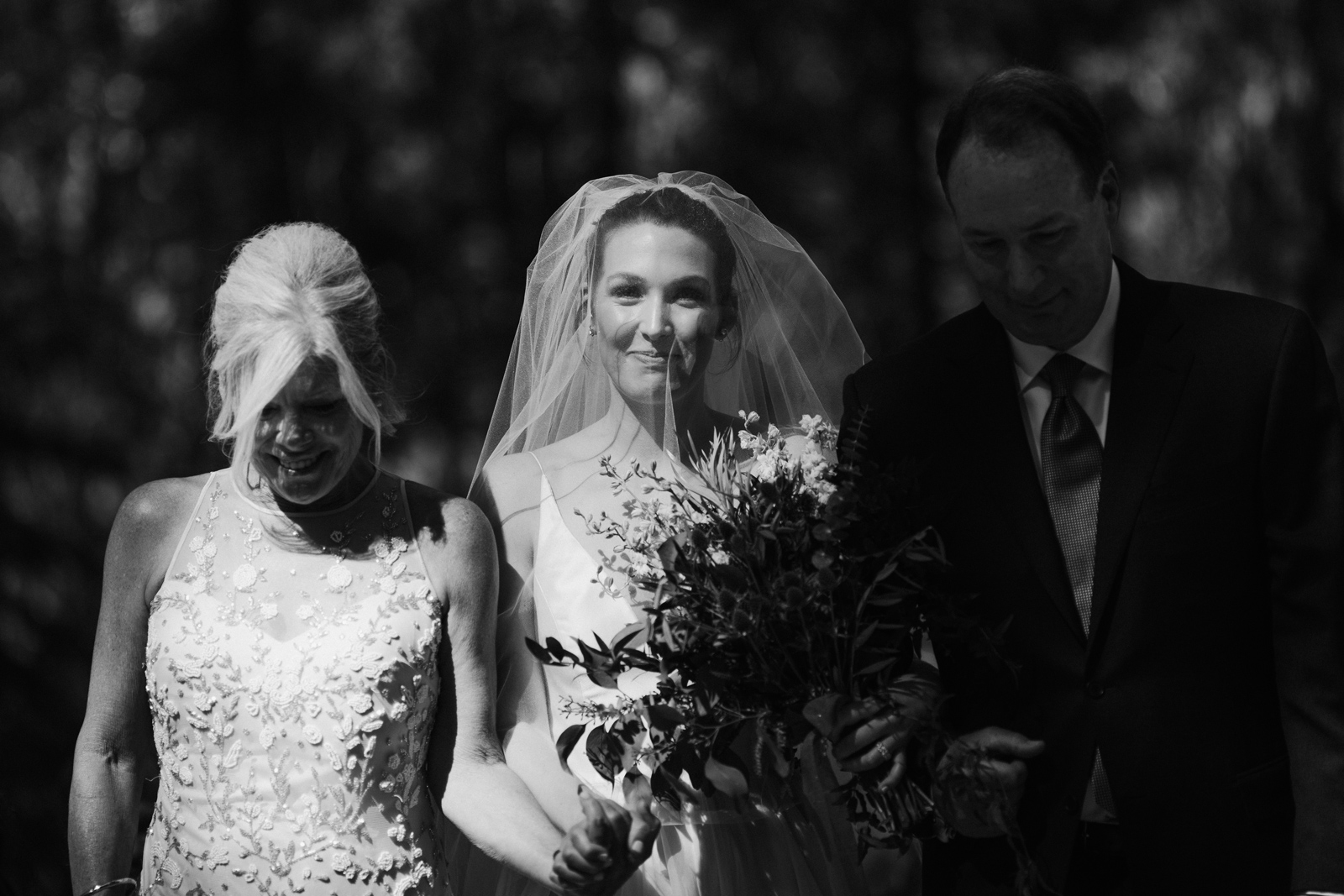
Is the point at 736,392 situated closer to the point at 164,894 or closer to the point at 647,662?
the point at 647,662

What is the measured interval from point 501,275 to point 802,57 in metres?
1.42

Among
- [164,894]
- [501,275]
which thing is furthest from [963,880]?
[501,275]

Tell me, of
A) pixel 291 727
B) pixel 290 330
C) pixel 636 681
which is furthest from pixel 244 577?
pixel 636 681

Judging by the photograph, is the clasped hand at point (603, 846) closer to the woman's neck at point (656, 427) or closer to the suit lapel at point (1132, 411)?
the suit lapel at point (1132, 411)

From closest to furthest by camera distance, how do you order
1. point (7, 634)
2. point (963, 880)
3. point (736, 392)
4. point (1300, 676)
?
point (1300, 676)
point (963, 880)
point (736, 392)
point (7, 634)

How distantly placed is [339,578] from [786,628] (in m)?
→ 0.93

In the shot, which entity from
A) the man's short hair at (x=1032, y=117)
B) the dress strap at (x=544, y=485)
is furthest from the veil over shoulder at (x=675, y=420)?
the man's short hair at (x=1032, y=117)

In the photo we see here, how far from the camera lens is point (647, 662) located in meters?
2.32

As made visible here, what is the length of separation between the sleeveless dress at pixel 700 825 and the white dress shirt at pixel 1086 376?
0.84 metres

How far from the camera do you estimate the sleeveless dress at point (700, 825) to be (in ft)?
9.51

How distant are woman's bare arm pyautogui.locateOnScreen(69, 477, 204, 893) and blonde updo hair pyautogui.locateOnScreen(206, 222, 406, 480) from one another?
7.6 inches

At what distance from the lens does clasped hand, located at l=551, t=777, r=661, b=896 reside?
2.29 meters

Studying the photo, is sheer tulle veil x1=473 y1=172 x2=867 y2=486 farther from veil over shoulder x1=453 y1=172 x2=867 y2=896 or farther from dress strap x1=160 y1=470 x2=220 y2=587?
dress strap x1=160 y1=470 x2=220 y2=587

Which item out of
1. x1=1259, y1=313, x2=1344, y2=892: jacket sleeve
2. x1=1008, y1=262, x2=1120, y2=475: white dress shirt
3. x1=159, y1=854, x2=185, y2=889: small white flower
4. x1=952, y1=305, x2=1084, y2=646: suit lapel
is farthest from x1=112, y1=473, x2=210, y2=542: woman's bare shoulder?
x1=1259, y1=313, x2=1344, y2=892: jacket sleeve
